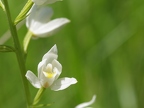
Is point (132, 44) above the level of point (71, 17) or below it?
below

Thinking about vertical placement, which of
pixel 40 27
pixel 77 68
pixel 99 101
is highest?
pixel 40 27

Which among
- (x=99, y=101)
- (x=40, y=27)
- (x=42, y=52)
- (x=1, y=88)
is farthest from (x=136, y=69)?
(x=40, y=27)

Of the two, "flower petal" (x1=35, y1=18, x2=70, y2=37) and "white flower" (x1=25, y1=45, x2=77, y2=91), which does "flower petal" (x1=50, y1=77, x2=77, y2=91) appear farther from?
"flower petal" (x1=35, y1=18, x2=70, y2=37)

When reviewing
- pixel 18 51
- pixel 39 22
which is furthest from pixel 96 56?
pixel 18 51

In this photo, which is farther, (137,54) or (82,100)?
(137,54)

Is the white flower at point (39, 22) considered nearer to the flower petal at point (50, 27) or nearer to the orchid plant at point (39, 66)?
the flower petal at point (50, 27)

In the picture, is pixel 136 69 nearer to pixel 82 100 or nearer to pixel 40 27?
pixel 82 100
